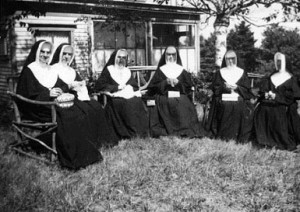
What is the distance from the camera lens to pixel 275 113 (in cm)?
607

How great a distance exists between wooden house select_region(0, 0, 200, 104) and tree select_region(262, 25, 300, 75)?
18225mm

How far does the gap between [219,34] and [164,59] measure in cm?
436

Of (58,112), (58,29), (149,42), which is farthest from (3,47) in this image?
(58,112)

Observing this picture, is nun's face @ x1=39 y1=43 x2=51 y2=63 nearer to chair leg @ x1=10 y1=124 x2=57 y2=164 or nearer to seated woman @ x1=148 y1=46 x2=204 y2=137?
chair leg @ x1=10 y1=124 x2=57 y2=164

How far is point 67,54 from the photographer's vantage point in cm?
584

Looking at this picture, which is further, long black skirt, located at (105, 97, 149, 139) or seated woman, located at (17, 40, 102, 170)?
long black skirt, located at (105, 97, 149, 139)

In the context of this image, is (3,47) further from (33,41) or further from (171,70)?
(171,70)

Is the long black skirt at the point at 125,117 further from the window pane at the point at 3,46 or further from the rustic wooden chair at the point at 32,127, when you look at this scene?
the window pane at the point at 3,46

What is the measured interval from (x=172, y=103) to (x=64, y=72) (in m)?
2.02

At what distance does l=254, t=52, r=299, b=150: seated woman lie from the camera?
604cm

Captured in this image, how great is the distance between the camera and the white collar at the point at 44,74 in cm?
531

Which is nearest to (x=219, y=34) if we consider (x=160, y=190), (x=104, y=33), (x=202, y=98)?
(x=202, y=98)

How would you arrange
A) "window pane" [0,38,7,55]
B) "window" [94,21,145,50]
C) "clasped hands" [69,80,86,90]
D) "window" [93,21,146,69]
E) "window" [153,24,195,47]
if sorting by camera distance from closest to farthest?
"clasped hands" [69,80,86,90]
"window pane" [0,38,7,55]
"window" [93,21,146,69]
"window" [94,21,145,50]
"window" [153,24,195,47]

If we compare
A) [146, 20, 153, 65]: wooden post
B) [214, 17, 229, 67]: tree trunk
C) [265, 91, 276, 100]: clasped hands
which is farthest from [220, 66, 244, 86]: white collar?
[146, 20, 153, 65]: wooden post
